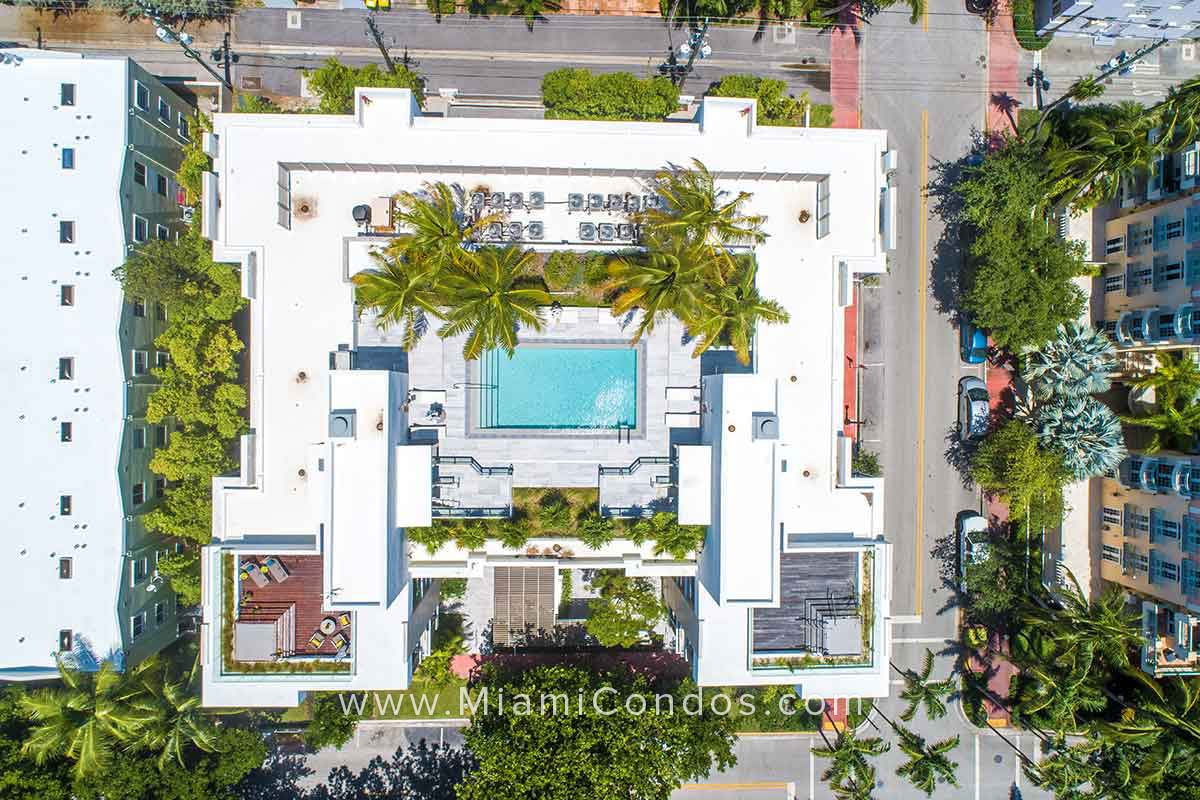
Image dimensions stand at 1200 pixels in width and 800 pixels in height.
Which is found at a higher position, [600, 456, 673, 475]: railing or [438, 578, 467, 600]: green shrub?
[600, 456, 673, 475]: railing

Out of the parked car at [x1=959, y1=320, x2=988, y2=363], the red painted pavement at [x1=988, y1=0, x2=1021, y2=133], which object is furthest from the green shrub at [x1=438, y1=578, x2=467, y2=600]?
the red painted pavement at [x1=988, y1=0, x2=1021, y2=133]

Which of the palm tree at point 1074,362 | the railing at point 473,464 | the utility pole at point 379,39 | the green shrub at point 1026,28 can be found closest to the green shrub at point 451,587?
the railing at point 473,464

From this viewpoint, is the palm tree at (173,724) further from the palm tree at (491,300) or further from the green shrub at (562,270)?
the green shrub at (562,270)

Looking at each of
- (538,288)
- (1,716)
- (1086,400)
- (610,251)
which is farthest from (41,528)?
(1086,400)

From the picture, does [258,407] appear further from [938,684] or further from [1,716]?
[938,684]

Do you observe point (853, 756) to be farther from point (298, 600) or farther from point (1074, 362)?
point (298, 600)

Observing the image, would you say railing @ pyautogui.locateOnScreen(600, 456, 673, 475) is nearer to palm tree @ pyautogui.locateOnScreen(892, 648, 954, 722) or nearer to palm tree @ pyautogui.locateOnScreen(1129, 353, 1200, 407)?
palm tree @ pyautogui.locateOnScreen(892, 648, 954, 722)
